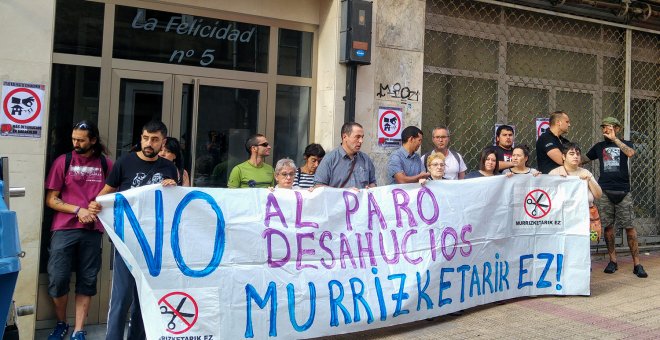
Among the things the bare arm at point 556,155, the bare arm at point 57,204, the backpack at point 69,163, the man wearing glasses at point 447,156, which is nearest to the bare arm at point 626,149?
the bare arm at point 556,155

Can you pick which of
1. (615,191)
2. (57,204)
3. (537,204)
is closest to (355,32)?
(537,204)

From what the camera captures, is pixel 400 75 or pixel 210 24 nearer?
pixel 210 24

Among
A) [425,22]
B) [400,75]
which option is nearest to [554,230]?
[400,75]

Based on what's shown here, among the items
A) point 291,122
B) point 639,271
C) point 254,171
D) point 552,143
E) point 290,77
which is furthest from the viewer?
point 639,271

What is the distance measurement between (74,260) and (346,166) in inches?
102

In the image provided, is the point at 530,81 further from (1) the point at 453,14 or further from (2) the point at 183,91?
(2) the point at 183,91

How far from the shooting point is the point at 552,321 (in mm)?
6102

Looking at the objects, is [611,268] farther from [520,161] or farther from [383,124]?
[383,124]

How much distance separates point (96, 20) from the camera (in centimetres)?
642

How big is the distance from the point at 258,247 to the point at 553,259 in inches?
135

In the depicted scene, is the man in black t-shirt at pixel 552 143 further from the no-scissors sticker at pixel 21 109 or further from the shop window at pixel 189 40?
the no-scissors sticker at pixel 21 109

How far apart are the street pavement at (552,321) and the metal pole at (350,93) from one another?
243 cm

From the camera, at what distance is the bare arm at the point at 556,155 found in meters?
7.65

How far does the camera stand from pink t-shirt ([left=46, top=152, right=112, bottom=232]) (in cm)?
555
